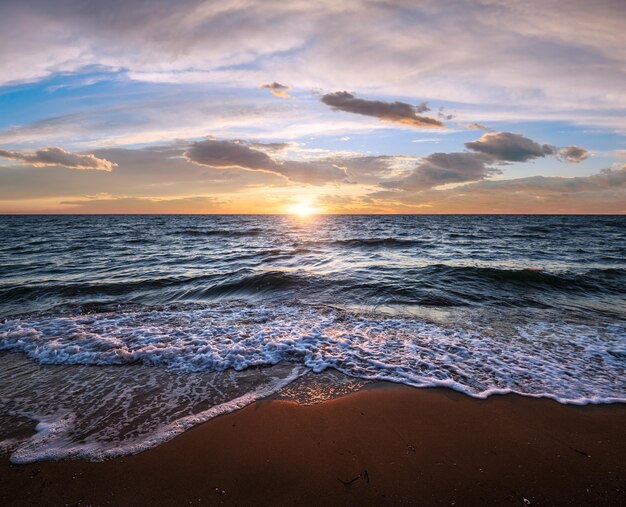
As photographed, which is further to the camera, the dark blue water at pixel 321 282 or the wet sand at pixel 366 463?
the dark blue water at pixel 321 282

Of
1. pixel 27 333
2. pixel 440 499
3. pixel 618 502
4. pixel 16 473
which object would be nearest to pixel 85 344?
pixel 27 333

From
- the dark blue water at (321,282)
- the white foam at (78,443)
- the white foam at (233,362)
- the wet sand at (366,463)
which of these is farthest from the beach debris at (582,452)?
the dark blue water at (321,282)

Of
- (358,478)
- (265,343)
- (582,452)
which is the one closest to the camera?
(358,478)

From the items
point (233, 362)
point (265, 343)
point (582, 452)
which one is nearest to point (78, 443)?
point (233, 362)

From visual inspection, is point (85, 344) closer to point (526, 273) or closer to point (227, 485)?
point (227, 485)

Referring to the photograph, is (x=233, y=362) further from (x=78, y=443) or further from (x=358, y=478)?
(x=358, y=478)

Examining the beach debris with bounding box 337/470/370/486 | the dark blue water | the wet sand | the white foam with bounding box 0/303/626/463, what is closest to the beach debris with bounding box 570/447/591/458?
the wet sand

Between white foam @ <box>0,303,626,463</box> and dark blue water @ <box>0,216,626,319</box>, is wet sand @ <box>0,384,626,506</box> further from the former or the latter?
dark blue water @ <box>0,216,626,319</box>

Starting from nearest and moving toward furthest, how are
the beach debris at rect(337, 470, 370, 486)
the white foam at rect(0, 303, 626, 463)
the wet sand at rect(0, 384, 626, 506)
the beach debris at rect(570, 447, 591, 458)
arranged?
the wet sand at rect(0, 384, 626, 506), the beach debris at rect(337, 470, 370, 486), the beach debris at rect(570, 447, 591, 458), the white foam at rect(0, 303, 626, 463)

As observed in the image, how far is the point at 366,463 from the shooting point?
341 centimetres

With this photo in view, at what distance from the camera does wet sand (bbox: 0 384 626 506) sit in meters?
3.02

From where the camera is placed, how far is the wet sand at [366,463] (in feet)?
9.92

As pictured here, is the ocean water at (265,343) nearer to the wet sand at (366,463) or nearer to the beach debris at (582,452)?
the wet sand at (366,463)

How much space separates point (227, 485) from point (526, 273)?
14.5 metres
